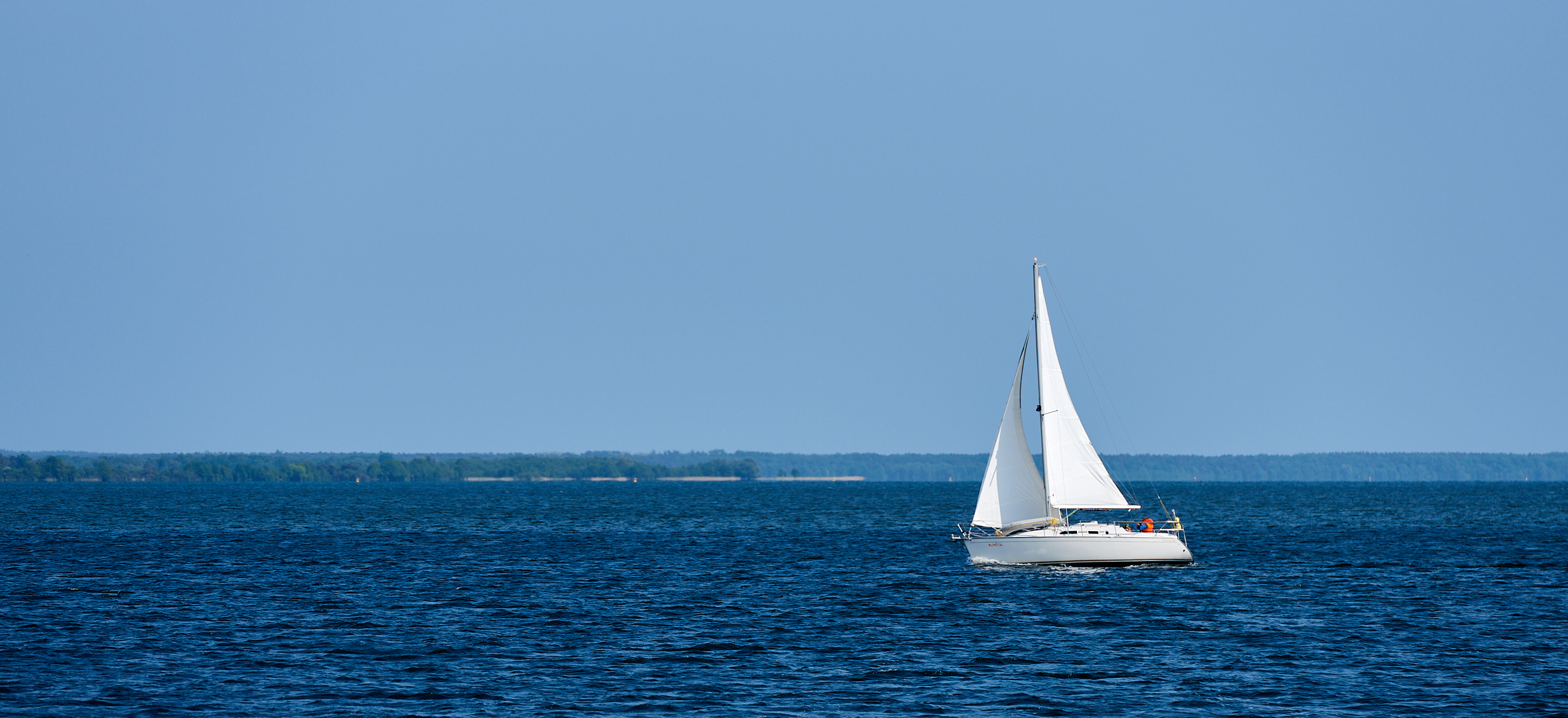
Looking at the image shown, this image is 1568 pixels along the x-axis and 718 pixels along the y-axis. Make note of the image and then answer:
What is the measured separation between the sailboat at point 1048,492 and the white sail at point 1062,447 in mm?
29

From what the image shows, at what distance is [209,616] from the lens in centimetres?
4691

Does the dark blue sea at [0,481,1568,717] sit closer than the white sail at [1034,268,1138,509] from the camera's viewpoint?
Yes

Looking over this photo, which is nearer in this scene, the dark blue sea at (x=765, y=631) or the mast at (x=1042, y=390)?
the dark blue sea at (x=765, y=631)

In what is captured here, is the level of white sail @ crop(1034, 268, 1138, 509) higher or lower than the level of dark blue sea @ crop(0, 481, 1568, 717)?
higher

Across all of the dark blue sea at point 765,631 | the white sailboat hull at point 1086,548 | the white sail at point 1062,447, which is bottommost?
the dark blue sea at point 765,631

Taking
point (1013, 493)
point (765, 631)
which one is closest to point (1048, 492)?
point (1013, 493)

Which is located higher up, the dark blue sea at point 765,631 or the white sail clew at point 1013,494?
the white sail clew at point 1013,494

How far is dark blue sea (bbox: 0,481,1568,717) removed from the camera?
107ft

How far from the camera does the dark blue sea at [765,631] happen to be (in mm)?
32750

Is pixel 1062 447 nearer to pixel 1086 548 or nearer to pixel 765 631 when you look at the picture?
pixel 1086 548

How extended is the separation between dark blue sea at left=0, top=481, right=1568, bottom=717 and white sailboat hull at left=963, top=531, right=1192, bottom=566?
961mm

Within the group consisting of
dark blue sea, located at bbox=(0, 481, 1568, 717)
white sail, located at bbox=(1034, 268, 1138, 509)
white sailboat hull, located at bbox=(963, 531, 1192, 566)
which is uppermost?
white sail, located at bbox=(1034, 268, 1138, 509)

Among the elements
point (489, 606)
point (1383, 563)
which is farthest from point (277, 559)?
point (1383, 563)

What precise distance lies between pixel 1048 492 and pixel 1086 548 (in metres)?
3.30
